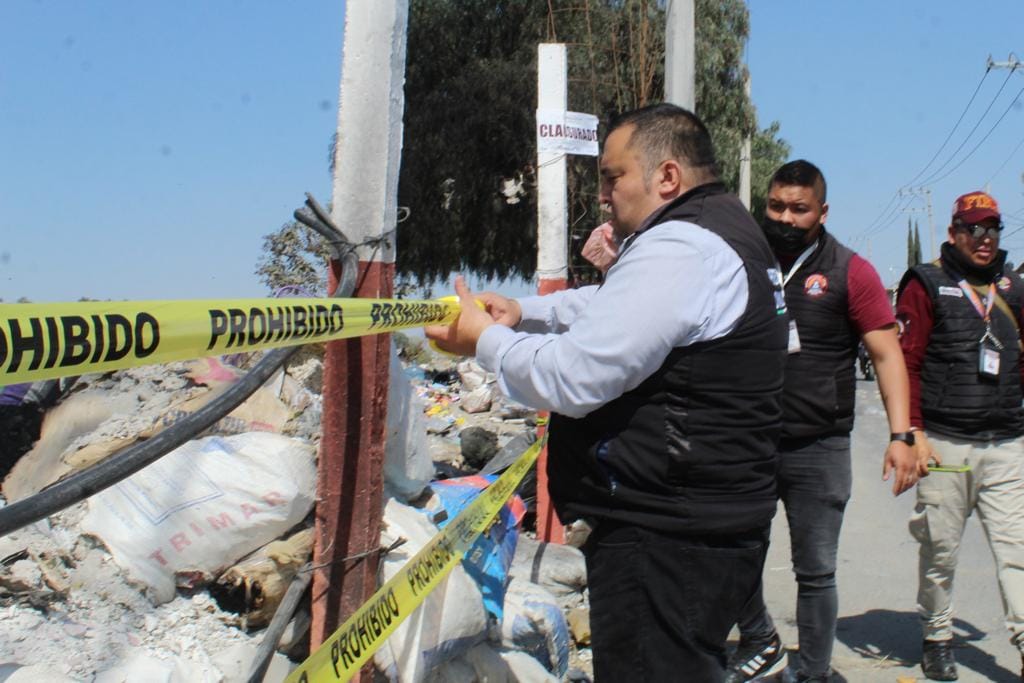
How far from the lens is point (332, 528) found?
10.4 feet

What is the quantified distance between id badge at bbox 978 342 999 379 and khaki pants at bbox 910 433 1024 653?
316mm

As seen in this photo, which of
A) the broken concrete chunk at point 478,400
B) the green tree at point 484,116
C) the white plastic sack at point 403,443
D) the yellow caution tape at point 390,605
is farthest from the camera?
the green tree at point 484,116

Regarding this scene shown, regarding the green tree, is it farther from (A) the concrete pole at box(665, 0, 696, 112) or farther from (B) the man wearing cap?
(B) the man wearing cap

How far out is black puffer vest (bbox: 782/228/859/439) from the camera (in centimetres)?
409

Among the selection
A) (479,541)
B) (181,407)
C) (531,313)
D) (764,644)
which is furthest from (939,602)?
(181,407)

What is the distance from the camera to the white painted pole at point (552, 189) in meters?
5.93

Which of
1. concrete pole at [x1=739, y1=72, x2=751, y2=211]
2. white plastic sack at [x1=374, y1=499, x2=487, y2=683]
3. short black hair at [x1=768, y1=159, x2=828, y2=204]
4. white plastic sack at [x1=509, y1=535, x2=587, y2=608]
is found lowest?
white plastic sack at [x1=509, y1=535, x2=587, y2=608]

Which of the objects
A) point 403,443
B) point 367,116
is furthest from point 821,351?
point 367,116

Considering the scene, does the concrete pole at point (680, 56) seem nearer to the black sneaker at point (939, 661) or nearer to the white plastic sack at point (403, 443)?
the black sneaker at point (939, 661)

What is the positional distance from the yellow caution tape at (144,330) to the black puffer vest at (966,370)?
3361mm

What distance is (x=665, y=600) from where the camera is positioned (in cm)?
240

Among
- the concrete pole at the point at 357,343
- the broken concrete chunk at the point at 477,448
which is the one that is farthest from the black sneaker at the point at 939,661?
the broken concrete chunk at the point at 477,448

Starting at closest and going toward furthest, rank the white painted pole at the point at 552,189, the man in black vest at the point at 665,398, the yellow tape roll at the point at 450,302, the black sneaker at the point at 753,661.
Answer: the man in black vest at the point at 665,398 < the yellow tape roll at the point at 450,302 < the black sneaker at the point at 753,661 < the white painted pole at the point at 552,189

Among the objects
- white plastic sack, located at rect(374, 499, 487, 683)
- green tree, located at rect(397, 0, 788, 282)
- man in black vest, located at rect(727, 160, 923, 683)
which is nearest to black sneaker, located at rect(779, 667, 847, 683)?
man in black vest, located at rect(727, 160, 923, 683)
